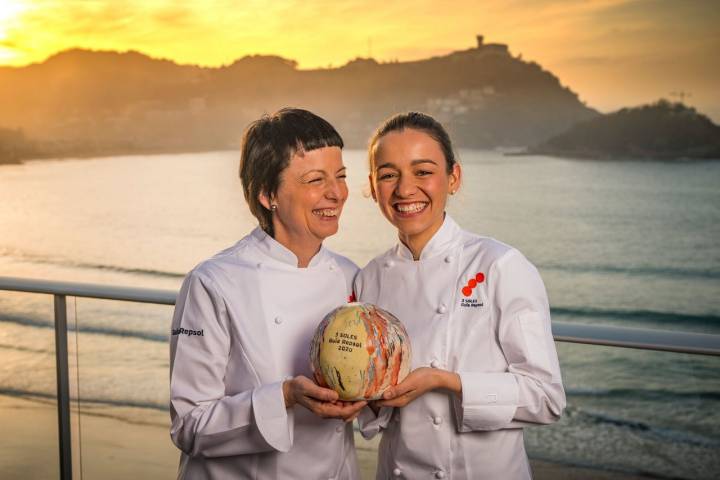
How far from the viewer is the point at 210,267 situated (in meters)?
2.06

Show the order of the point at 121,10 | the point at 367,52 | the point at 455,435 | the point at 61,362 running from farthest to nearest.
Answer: the point at 367,52 < the point at 121,10 < the point at 61,362 < the point at 455,435

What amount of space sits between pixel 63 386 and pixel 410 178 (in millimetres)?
1875

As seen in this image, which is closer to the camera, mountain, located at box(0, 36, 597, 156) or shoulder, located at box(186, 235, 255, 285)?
shoulder, located at box(186, 235, 255, 285)

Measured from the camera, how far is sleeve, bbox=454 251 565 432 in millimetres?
1889

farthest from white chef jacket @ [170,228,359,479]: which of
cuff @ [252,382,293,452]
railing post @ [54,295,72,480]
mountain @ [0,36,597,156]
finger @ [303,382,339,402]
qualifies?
mountain @ [0,36,597,156]

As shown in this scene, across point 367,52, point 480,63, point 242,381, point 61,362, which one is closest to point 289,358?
point 242,381

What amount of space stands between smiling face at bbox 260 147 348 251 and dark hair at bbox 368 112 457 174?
4.3 inches

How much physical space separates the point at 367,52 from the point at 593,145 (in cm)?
1107

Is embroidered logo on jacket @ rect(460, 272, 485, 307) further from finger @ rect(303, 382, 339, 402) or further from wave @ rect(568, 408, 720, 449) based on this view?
wave @ rect(568, 408, 720, 449)

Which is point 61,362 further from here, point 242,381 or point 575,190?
point 575,190

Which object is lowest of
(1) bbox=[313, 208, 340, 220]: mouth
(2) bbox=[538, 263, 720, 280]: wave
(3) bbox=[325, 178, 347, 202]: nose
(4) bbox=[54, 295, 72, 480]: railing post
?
(2) bbox=[538, 263, 720, 280]: wave

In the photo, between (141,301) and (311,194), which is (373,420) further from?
(141,301)

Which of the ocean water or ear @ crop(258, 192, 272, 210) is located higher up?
ear @ crop(258, 192, 272, 210)

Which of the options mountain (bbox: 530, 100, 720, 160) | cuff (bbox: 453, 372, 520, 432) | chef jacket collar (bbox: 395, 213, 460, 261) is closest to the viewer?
cuff (bbox: 453, 372, 520, 432)
